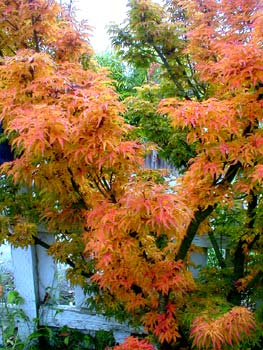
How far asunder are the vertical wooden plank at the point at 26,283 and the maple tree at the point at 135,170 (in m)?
0.52

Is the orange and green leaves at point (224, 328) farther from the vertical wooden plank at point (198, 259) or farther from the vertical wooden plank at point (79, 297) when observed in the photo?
the vertical wooden plank at point (79, 297)

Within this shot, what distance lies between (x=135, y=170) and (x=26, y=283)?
138 centimetres

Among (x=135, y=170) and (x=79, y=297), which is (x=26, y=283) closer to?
(x=79, y=297)

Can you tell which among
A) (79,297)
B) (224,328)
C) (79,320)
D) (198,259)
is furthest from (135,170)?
(79,320)

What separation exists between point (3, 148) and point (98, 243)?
1.26m

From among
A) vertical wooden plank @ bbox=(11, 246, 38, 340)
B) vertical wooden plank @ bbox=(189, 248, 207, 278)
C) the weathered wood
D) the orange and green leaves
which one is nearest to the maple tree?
the orange and green leaves

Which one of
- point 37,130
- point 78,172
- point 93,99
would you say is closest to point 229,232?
point 78,172

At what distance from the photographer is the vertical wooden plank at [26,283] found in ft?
8.87

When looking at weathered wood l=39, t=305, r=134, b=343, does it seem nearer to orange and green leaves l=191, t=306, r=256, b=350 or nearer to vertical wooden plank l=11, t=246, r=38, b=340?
vertical wooden plank l=11, t=246, r=38, b=340

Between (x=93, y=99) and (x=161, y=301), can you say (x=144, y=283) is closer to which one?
(x=161, y=301)

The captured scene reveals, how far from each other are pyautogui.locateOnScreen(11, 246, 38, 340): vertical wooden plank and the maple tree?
0.52m

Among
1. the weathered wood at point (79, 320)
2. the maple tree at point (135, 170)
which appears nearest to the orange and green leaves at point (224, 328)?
the maple tree at point (135, 170)

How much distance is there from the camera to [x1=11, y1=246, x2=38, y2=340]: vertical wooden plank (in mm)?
2705

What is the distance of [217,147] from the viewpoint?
1552mm
